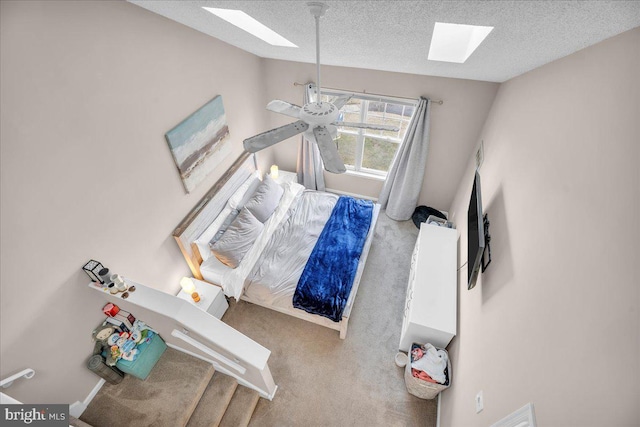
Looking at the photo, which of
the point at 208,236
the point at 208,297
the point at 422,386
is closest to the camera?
the point at 422,386

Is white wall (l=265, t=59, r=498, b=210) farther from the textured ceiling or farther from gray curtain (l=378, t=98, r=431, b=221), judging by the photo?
the textured ceiling

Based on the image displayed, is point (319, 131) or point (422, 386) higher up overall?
point (319, 131)

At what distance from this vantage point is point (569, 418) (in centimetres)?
108

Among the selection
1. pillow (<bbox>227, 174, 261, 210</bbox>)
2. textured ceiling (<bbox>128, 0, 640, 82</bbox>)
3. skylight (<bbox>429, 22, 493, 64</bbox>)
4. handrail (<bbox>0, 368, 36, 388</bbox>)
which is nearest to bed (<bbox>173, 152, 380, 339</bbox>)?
pillow (<bbox>227, 174, 261, 210</bbox>)

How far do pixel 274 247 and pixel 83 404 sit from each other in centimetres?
214

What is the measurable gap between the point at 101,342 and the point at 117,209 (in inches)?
41.2

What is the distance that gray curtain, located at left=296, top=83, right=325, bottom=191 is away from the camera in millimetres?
4457

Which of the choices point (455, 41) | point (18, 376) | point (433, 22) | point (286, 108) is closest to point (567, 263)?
point (433, 22)

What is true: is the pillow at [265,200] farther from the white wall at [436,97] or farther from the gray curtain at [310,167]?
the white wall at [436,97]

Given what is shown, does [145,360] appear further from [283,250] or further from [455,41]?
[455,41]

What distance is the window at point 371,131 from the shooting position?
3923 mm

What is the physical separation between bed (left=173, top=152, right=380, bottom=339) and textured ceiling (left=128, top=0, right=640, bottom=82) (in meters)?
1.86

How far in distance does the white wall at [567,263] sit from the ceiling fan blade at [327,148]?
116 centimetres

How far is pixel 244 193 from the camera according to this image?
3.82 meters
